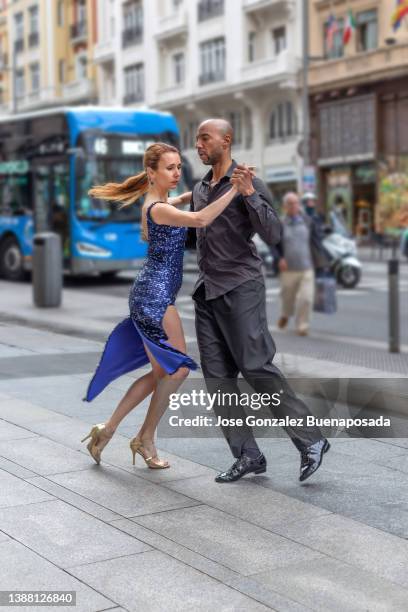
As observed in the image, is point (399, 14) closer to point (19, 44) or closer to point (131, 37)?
point (131, 37)

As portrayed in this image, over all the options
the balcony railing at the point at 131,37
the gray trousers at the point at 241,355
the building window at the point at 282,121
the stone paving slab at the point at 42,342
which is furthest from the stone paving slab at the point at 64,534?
the balcony railing at the point at 131,37

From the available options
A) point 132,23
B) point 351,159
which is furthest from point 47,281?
point 132,23

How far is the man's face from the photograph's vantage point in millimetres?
4645

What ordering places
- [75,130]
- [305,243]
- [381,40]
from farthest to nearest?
[381,40] < [75,130] < [305,243]

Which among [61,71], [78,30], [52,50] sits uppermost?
[78,30]

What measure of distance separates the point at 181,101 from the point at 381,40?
1057cm

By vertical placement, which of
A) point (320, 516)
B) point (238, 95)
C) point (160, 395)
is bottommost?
point (320, 516)

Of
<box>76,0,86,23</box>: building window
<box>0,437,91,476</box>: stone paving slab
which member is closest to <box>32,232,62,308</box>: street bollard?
<box>0,437,91,476</box>: stone paving slab

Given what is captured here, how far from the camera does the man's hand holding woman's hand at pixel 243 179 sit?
4430 mm

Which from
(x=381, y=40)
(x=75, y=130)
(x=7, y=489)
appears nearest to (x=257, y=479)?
(x=7, y=489)

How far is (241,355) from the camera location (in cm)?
475

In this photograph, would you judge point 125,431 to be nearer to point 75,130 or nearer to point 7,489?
point 7,489

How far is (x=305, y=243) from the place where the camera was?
1116 cm

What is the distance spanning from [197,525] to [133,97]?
4348cm
